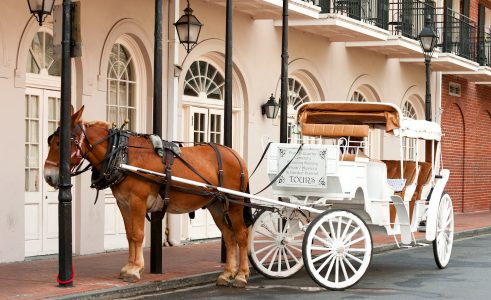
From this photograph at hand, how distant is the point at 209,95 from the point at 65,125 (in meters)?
7.95

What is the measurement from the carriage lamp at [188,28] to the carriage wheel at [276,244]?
14.0ft

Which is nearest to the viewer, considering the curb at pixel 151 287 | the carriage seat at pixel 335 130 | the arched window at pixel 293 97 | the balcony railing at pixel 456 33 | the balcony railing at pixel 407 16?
the curb at pixel 151 287

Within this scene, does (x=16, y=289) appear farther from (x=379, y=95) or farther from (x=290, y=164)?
(x=379, y=95)

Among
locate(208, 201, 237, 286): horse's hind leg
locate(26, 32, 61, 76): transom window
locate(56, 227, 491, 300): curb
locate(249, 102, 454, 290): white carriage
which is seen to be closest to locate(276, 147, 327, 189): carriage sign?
locate(249, 102, 454, 290): white carriage

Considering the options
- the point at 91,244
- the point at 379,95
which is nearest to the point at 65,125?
the point at 91,244

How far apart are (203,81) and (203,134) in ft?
3.28

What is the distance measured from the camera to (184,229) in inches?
692

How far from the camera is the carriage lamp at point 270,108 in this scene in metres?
19.5

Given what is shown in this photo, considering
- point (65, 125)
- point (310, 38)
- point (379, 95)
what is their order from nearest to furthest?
point (65, 125) → point (310, 38) → point (379, 95)

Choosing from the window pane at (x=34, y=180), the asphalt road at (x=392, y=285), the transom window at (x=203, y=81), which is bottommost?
the asphalt road at (x=392, y=285)

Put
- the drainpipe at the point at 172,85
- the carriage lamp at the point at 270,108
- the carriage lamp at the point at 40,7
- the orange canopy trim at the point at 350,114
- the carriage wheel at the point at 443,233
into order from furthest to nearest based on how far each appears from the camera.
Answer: the carriage lamp at the point at 270,108
the drainpipe at the point at 172,85
the carriage wheel at the point at 443,233
the orange canopy trim at the point at 350,114
the carriage lamp at the point at 40,7

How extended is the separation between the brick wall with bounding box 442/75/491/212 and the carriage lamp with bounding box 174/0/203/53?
1480 centimetres

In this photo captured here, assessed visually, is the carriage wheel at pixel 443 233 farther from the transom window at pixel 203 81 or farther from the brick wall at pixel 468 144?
the brick wall at pixel 468 144

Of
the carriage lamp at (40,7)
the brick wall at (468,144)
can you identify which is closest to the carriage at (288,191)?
the carriage lamp at (40,7)
